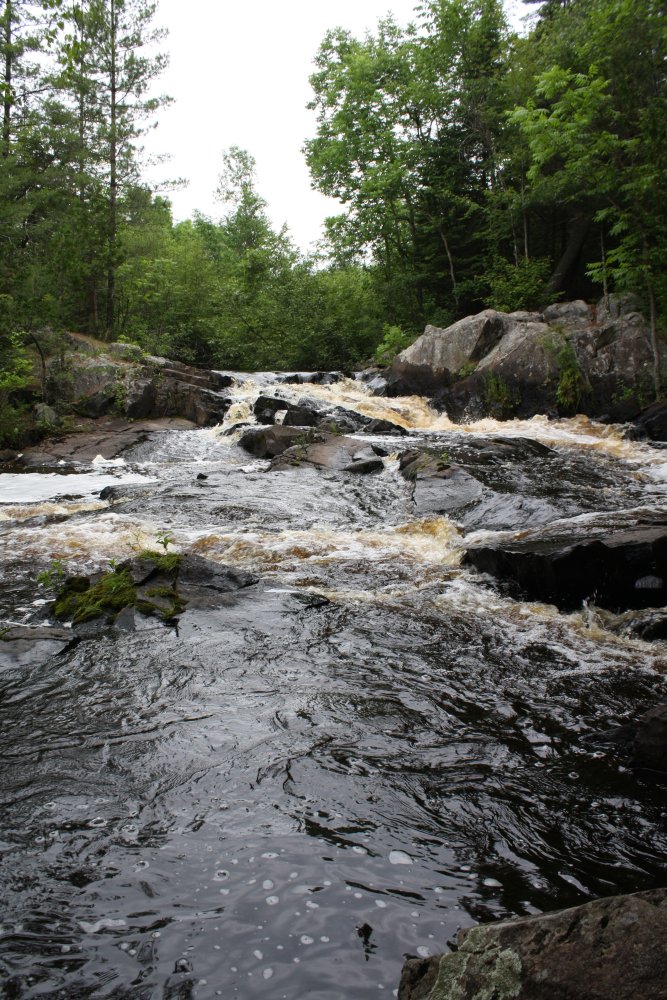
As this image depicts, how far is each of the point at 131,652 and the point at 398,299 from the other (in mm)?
22721

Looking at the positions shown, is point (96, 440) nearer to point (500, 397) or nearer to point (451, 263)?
point (500, 397)

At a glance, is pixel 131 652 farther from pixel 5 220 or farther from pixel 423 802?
pixel 5 220

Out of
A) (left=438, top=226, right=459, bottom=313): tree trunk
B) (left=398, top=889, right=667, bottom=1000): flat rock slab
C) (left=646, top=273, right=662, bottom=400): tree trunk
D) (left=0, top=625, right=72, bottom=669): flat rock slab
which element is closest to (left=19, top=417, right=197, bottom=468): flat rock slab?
(left=0, top=625, right=72, bottom=669): flat rock slab

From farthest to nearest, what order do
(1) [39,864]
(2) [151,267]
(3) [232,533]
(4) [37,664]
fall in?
(2) [151,267]
(3) [232,533]
(4) [37,664]
(1) [39,864]

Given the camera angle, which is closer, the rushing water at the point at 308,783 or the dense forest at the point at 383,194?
the rushing water at the point at 308,783

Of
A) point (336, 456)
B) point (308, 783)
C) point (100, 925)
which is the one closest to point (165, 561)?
point (308, 783)

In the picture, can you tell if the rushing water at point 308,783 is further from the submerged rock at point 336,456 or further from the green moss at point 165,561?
the submerged rock at point 336,456

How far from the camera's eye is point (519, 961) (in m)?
1.45

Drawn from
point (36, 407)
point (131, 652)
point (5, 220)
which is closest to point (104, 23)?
point (5, 220)

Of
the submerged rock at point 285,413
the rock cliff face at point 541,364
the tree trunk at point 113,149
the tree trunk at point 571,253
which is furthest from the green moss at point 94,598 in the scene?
the tree trunk at point 571,253

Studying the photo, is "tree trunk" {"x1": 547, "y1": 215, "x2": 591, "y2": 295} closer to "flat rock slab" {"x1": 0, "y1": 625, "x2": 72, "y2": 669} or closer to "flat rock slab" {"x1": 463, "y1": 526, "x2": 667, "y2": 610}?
"flat rock slab" {"x1": 463, "y1": 526, "x2": 667, "y2": 610}

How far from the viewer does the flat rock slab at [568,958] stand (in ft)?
4.31

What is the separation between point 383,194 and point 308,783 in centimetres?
2377

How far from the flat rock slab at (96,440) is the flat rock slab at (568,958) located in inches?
505
